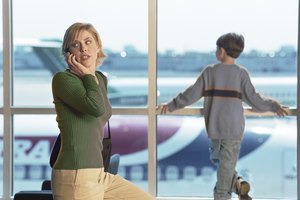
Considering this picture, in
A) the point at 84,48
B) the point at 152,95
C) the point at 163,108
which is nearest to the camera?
the point at 84,48

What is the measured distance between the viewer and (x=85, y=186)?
2357mm

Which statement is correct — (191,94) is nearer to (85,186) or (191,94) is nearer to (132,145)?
(132,145)

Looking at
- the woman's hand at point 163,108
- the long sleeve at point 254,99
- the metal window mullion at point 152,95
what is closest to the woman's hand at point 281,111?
the long sleeve at point 254,99

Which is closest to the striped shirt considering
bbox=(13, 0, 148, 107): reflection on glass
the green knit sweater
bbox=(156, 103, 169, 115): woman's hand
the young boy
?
the young boy

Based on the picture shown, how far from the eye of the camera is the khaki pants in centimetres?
235

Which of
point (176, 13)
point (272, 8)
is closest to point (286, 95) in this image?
point (272, 8)

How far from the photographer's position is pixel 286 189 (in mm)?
4191

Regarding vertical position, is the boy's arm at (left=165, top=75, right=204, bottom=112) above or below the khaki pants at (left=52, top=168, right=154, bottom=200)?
above

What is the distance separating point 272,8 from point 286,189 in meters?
1.34

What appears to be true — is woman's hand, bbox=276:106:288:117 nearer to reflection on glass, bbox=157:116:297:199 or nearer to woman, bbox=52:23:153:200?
reflection on glass, bbox=157:116:297:199

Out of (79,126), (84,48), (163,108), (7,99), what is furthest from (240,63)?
(79,126)

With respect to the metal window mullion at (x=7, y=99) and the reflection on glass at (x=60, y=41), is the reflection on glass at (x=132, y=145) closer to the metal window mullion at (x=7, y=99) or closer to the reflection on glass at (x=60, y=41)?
the reflection on glass at (x=60, y=41)

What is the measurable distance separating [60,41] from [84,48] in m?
1.88

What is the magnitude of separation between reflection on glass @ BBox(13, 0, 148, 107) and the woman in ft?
5.63
